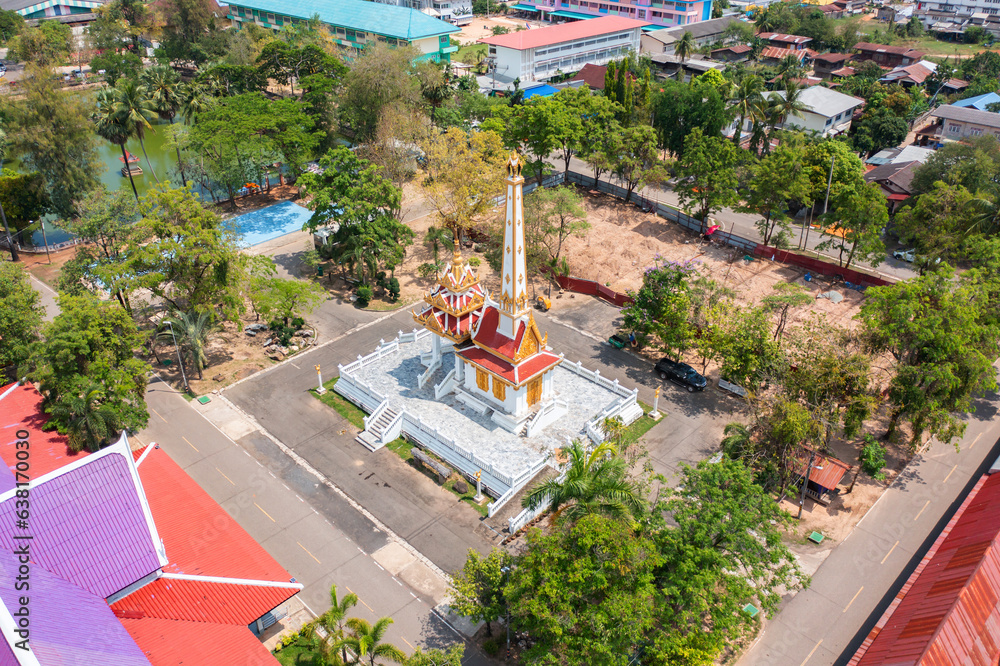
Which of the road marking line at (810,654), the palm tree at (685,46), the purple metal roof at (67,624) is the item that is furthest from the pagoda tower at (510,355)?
the palm tree at (685,46)

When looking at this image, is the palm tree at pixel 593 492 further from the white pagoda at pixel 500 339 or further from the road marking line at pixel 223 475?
the road marking line at pixel 223 475

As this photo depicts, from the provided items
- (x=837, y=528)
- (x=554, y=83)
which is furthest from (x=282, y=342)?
(x=554, y=83)

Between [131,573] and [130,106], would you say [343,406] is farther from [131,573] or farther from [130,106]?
[130,106]

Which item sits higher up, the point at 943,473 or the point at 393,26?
the point at 393,26

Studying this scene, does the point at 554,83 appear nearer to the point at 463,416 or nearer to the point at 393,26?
the point at 393,26

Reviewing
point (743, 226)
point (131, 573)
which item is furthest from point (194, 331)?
point (743, 226)

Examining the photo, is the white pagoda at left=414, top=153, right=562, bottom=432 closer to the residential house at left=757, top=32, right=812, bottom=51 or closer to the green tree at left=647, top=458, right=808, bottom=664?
the green tree at left=647, top=458, right=808, bottom=664

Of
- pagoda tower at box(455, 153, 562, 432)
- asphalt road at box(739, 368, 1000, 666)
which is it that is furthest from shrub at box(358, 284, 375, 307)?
asphalt road at box(739, 368, 1000, 666)
